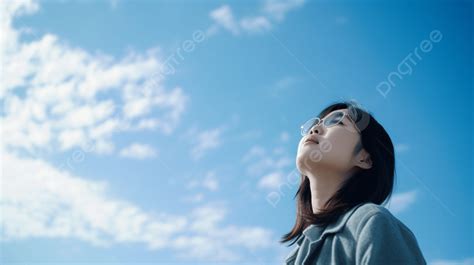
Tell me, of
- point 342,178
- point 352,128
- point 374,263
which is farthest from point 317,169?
point 374,263

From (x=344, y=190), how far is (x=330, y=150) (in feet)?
0.97

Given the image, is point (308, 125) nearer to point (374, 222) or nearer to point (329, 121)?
point (329, 121)

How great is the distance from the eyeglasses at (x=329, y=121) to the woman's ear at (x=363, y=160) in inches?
7.0

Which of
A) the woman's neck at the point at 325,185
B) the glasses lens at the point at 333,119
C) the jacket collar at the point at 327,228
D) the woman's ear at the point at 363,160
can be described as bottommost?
the jacket collar at the point at 327,228

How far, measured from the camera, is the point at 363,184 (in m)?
3.46

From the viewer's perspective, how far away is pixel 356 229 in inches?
111

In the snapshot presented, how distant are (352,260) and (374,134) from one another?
1176 millimetres

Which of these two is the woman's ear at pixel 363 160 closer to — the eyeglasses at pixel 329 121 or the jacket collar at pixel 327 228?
the eyeglasses at pixel 329 121

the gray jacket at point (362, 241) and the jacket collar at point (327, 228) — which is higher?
the jacket collar at point (327, 228)

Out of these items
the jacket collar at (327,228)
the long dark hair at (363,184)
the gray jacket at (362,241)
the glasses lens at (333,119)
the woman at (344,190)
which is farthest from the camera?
the glasses lens at (333,119)

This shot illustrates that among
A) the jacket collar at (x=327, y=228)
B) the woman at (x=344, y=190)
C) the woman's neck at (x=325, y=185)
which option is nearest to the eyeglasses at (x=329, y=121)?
the woman at (x=344, y=190)

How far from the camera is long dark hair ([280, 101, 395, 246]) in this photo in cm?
326

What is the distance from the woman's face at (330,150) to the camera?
340 centimetres

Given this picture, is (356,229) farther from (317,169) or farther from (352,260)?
(317,169)
